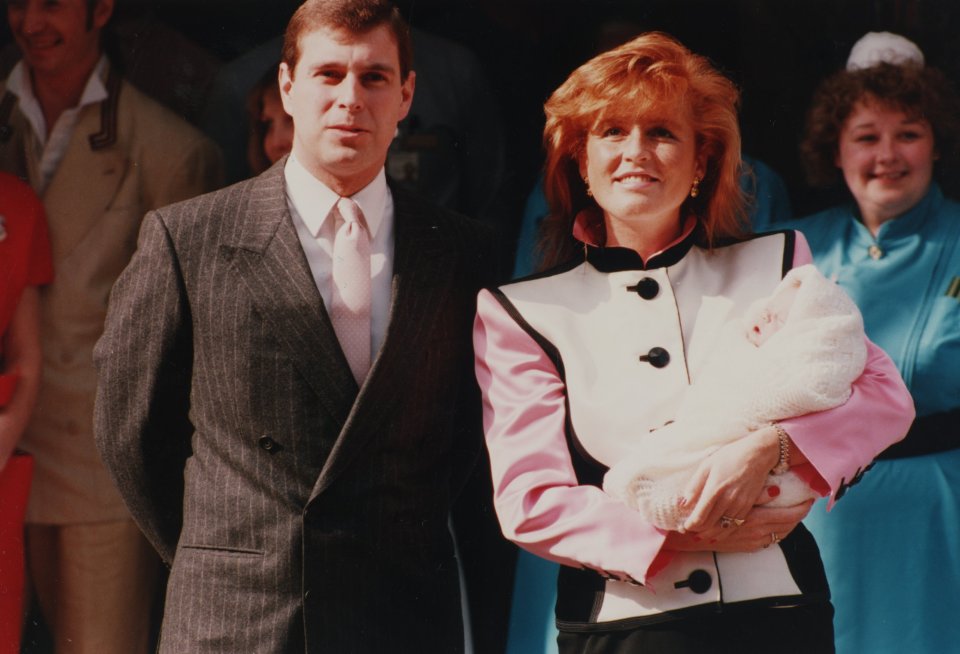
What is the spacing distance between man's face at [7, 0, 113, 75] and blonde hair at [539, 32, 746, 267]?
1.59 metres

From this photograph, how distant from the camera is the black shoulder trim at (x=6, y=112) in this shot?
3963mm

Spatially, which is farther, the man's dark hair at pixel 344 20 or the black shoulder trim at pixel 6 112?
the black shoulder trim at pixel 6 112

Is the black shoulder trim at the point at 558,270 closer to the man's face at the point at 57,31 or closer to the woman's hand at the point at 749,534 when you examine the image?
the woman's hand at the point at 749,534

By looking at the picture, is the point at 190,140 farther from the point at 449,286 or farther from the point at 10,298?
the point at 449,286

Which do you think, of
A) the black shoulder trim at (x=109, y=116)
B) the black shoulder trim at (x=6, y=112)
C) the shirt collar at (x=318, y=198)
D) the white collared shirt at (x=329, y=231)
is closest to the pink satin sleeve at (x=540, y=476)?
the white collared shirt at (x=329, y=231)

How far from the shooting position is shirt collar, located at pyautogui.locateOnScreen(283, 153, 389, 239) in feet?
10.1

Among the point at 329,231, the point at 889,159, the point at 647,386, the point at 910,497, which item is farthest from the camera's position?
the point at 889,159

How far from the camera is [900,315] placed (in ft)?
12.5

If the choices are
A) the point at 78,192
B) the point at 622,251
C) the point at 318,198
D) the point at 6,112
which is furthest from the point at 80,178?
the point at 622,251

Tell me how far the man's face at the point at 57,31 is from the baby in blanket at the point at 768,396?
7.12 feet

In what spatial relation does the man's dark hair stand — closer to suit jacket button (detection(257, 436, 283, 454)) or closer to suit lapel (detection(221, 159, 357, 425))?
suit lapel (detection(221, 159, 357, 425))

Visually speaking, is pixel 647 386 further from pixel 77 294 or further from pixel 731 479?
pixel 77 294

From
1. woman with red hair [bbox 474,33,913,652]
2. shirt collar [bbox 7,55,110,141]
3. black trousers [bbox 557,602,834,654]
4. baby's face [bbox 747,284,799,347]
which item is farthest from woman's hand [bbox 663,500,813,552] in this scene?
shirt collar [bbox 7,55,110,141]

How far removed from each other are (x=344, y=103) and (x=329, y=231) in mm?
286
